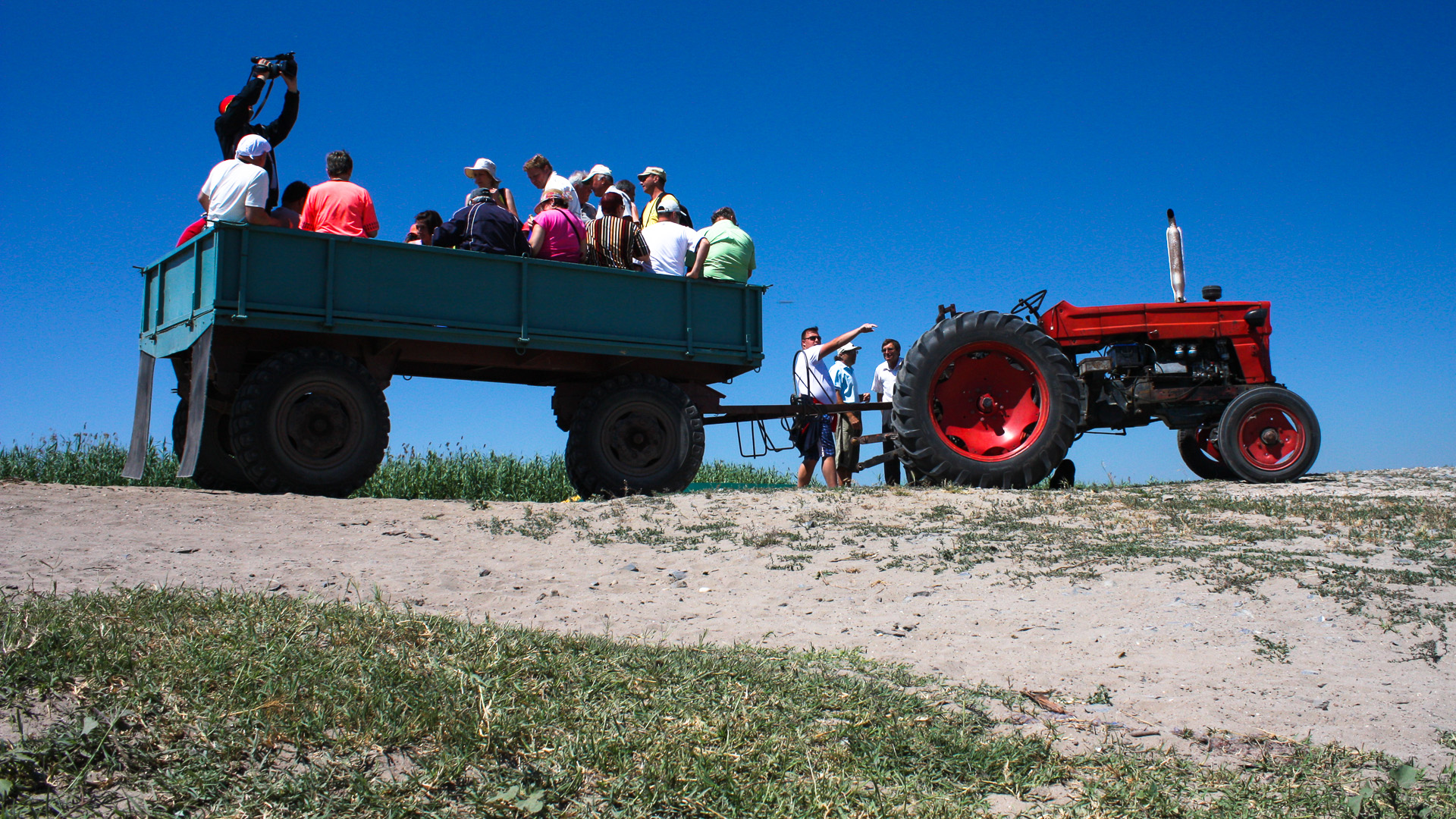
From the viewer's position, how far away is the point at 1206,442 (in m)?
9.83

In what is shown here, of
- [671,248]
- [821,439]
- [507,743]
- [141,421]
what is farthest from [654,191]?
[507,743]

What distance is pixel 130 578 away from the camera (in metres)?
4.22

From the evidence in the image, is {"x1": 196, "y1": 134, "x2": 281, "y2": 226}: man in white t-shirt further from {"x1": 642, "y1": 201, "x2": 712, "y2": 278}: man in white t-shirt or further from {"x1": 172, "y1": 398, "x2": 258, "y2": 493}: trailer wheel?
{"x1": 642, "y1": 201, "x2": 712, "y2": 278}: man in white t-shirt

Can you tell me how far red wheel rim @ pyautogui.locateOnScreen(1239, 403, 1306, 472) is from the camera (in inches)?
349

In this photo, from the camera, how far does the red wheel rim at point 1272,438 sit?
29.1 ft

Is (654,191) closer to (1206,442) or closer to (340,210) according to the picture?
(340,210)

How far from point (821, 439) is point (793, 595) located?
519 centimetres

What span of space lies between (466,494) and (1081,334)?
7.52 m

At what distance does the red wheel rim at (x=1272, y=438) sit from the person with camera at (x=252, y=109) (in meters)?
9.17

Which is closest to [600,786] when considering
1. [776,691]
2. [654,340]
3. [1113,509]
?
[776,691]

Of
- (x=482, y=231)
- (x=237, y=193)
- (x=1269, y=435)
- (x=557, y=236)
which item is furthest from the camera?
(x=1269, y=435)

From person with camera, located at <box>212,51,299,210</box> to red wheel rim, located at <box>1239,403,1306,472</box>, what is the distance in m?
9.17

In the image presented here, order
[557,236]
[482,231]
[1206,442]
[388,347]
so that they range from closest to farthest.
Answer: [388,347] < [482,231] < [557,236] < [1206,442]

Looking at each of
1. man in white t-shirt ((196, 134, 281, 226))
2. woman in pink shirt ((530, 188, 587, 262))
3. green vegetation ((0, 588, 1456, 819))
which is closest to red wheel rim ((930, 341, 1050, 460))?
woman in pink shirt ((530, 188, 587, 262))
